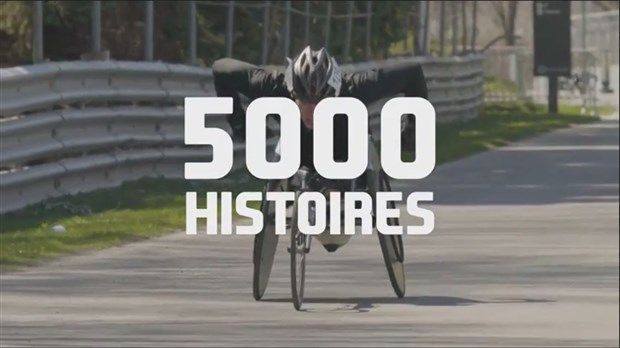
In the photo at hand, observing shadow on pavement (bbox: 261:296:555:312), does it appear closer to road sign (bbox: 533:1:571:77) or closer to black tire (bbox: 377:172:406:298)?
black tire (bbox: 377:172:406:298)

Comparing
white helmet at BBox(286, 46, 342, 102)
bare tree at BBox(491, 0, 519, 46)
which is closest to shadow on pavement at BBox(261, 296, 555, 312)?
white helmet at BBox(286, 46, 342, 102)

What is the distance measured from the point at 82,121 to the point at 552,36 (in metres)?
44.7

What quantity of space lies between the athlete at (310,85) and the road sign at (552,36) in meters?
50.0

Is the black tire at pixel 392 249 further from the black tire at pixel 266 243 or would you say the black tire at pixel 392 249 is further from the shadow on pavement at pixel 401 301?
the shadow on pavement at pixel 401 301

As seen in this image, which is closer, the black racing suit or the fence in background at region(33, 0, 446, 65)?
the black racing suit

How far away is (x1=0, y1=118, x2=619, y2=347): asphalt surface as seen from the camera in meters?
8.32

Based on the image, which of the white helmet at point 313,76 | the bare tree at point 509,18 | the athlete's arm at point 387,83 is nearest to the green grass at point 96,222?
the white helmet at point 313,76

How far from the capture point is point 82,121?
14578 mm

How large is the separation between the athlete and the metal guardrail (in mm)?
5474

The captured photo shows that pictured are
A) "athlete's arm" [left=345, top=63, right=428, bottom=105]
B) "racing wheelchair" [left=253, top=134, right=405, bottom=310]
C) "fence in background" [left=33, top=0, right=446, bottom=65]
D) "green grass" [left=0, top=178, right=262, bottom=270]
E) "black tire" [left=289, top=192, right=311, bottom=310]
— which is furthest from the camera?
"fence in background" [left=33, top=0, right=446, bottom=65]

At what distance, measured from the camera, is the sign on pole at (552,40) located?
184ft

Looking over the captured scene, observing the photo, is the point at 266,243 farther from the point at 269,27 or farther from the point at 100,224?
the point at 269,27

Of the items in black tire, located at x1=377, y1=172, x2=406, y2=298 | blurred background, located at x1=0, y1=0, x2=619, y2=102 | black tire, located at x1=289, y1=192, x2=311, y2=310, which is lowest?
black tire, located at x1=289, y1=192, x2=311, y2=310

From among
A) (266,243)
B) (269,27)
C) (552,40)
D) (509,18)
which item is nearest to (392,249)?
(266,243)
